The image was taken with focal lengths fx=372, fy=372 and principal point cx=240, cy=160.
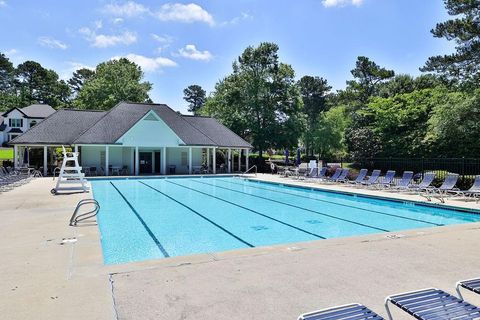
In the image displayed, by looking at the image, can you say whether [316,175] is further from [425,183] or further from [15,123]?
[15,123]

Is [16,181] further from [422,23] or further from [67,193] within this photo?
[422,23]

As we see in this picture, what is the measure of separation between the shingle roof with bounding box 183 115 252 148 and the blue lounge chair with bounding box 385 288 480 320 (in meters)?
30.2

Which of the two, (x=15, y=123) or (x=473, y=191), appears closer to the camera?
(x=473, y=191)

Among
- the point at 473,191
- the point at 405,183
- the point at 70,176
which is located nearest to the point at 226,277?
the point at 473,191

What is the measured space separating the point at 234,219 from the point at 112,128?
2215 cm

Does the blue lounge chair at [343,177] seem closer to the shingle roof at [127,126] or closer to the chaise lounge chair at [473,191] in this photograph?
the chaise lounge chair at [473,191]

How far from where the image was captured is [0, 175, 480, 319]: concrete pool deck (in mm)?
4102

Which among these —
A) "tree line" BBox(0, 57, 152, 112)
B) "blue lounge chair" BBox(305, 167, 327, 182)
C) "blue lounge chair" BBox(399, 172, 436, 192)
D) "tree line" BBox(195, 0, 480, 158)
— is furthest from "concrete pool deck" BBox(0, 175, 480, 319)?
"tree line" BBox(0, 57, 152, 112)

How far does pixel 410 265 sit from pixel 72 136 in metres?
29.7

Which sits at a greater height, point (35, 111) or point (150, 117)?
point (35, 111)

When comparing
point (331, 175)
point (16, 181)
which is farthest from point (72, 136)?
point (331, 175)

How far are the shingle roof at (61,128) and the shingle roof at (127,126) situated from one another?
175 centimetres

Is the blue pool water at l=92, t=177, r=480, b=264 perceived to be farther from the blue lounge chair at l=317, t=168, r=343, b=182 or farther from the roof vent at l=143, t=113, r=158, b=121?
the roof vent at l=143, t=113, r=158, b=121

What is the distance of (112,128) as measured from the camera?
1227 inches
